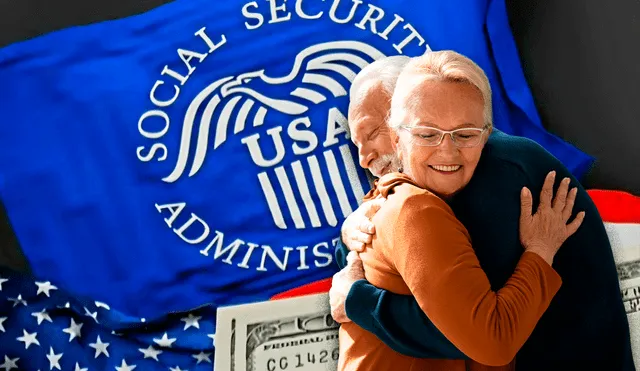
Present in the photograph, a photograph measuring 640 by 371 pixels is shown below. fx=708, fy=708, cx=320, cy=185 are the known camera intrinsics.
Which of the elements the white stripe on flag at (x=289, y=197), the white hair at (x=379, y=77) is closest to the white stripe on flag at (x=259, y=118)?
the white stripe on flag at (x=289, y=197)

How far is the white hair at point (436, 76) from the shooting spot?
1118 mm

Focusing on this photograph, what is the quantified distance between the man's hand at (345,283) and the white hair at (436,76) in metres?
0.28

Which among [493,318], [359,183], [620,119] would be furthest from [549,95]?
[493,318]

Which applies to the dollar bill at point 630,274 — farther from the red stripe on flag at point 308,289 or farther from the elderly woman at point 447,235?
the red stripe on flag at point 308,289

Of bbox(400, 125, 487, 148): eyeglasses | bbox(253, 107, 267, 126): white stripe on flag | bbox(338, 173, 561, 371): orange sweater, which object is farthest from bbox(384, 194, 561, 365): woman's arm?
bbox(253, 107, 267, 126): white stripe on flag

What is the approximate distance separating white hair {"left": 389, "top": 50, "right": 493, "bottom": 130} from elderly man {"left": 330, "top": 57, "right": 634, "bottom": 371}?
0.32 feet

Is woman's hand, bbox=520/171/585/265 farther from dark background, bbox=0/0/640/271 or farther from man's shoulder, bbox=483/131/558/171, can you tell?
dark background, bbox=0/0/640/271

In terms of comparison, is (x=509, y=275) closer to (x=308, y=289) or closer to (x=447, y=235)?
(x=447, y=235)

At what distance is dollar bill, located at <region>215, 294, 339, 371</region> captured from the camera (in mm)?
1598

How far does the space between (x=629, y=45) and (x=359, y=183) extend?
34.0 inches

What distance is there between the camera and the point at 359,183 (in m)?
1.89

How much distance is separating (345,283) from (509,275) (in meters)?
0.32

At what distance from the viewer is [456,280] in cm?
102

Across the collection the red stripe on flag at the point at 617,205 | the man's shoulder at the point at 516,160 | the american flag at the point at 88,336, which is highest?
the man's shoulder at the point at 516,160
